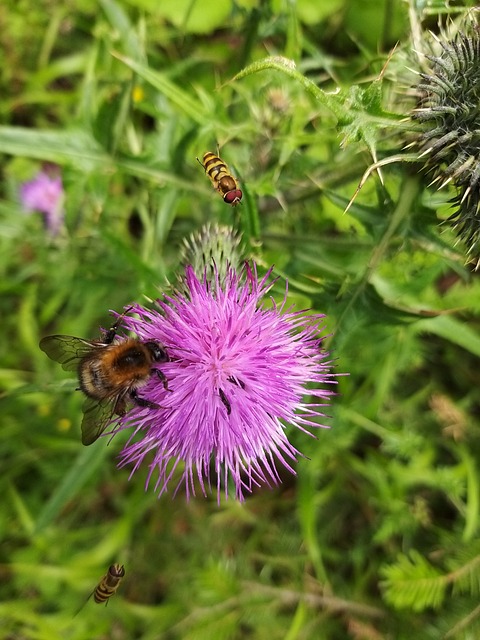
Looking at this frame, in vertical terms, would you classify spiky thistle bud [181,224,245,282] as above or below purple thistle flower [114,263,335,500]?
above

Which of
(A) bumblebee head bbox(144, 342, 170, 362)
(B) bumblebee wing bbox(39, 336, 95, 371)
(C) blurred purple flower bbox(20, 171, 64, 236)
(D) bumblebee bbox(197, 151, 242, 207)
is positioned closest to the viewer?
(A) bumblebee head bbox(144, 342, 170, 362)

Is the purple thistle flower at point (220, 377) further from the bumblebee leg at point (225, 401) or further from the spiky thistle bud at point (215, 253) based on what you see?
the spiky thistle bud at point (215, 253)

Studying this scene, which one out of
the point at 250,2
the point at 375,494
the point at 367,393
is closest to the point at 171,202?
the point at 367,393

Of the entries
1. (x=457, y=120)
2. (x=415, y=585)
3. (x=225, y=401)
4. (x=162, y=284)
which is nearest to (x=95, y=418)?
(x=225, y=401)

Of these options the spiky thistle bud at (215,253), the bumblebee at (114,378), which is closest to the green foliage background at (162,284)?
the spiky thistle bud at (215,253)

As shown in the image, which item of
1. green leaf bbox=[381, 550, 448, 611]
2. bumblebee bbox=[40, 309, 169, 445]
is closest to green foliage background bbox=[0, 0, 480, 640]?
green leaf bbox=[381, 550, 448, 611]

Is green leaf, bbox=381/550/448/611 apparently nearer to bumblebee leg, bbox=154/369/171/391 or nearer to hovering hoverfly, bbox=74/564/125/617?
hovering hoverfly, bbox=74/564/125/617

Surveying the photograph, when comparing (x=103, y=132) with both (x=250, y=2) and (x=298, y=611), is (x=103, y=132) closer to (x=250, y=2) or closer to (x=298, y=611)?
(x=250, y=2)
